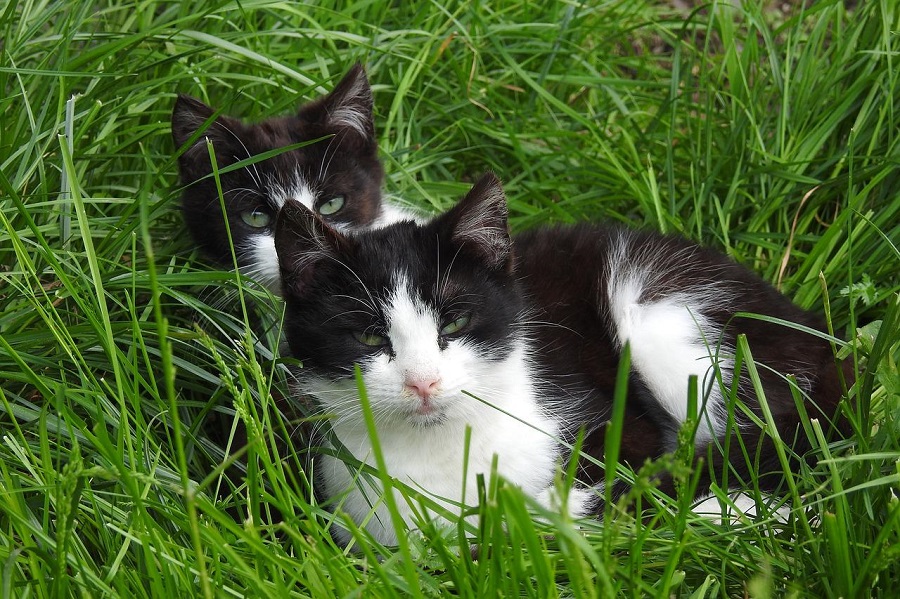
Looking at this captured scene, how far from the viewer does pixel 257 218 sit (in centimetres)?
294

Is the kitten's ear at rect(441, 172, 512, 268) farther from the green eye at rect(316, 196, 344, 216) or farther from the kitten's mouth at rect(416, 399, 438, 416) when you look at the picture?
the green eye at rect(316, 196, 344, 216)

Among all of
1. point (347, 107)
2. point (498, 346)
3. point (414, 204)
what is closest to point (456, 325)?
point (498, 346)

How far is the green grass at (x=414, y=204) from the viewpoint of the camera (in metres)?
1.76

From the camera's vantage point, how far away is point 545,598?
157 cm

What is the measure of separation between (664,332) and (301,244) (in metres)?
1.08

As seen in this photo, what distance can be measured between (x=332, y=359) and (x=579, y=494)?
73 cm

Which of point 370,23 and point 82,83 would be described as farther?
point 370,23

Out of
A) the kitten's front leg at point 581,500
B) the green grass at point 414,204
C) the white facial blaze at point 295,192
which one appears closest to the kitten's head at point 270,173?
the white facial blaze at point 295,192

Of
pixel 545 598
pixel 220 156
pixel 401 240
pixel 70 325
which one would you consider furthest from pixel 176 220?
pixel 545 598

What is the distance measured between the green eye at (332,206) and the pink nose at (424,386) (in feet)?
3.31

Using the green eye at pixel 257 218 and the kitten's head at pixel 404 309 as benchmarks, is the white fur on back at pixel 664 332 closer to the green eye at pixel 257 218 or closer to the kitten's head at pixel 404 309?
the kitten's head at pixel 404 309

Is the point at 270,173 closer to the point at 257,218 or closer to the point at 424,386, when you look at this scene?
the point at 257,218

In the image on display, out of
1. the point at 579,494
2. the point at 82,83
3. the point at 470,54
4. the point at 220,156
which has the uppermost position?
the point at 470,54

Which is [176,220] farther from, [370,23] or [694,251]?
[694,251]
